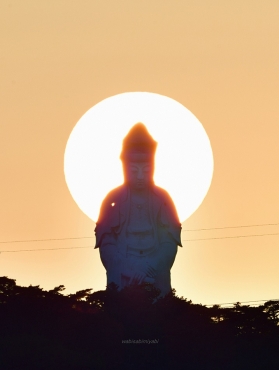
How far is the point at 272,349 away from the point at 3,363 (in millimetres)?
8615

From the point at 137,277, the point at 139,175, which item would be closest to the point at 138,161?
the point at 139,175

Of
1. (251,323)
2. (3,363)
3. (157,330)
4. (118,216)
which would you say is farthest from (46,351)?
(118,216)

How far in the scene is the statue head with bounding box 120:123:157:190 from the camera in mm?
58594

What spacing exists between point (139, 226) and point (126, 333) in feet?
30.0

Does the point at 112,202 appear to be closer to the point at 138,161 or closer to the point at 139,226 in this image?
the point at 139,226

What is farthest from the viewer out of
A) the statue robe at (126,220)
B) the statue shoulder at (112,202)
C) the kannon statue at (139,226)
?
the statue shoulder at (112,202)

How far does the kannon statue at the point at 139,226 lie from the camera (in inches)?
2287

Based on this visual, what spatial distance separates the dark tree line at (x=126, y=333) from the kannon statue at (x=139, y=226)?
4.43m

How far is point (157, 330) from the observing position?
164ft

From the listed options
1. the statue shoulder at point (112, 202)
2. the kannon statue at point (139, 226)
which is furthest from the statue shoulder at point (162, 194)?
the statue shoulder at point (112, 202)

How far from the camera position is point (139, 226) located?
58.5 metres

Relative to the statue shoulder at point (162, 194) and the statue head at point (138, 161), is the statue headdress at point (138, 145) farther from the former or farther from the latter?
the statue shoulder at point (162, 194)

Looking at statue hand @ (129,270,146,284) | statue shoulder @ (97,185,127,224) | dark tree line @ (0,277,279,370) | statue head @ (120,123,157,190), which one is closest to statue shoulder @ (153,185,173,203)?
statue head @ (120,123,157,190)

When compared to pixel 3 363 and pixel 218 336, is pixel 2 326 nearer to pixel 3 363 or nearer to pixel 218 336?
pixel 3 363
